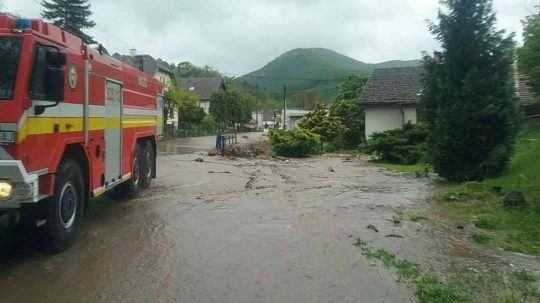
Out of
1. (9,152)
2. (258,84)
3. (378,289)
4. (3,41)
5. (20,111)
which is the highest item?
(258,84)

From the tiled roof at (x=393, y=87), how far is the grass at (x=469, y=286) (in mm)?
29182

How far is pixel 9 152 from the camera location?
5.96 m

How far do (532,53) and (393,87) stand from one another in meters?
22.2

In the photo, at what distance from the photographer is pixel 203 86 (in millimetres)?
101188

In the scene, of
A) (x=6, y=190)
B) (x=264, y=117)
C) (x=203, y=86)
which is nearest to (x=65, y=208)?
(x=6, y=190)

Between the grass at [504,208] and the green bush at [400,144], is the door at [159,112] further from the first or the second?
the green bush at [400,144]

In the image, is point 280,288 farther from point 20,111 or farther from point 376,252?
point 20,111

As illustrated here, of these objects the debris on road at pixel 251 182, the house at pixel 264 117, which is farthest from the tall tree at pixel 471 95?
the house at pixel 264 117

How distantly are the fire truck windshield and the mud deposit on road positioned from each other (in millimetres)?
2105

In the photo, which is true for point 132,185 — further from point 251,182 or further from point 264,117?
point 264,117

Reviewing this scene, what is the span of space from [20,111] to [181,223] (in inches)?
168

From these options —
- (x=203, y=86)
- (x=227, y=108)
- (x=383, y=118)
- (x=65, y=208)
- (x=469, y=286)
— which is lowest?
(x=469, y=286)

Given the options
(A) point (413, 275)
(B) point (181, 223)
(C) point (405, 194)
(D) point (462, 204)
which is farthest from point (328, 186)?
(A) point (413, 275)

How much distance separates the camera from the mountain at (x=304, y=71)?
12812 cm
